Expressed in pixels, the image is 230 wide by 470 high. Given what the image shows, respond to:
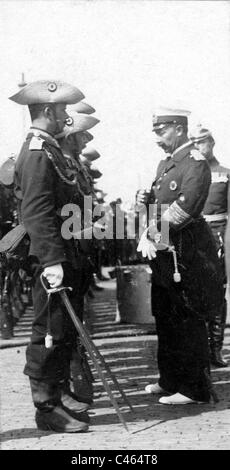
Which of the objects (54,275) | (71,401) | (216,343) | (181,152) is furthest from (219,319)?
(54,275)

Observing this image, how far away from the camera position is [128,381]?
22.7 feet

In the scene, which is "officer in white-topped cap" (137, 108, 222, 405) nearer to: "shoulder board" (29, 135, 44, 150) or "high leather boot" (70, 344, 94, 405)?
"high leather boot" (70, 344, 94, 405)

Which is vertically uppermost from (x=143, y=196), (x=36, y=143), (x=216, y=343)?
(x=36, y=143)

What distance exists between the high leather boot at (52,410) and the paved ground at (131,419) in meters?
0.05

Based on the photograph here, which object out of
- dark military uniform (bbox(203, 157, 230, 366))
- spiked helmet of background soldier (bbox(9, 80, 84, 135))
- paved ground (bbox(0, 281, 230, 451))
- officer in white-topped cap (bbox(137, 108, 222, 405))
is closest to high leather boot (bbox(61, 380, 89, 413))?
paved ground (bbox(0, 281, 230, 451))

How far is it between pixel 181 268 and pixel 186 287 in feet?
0.45

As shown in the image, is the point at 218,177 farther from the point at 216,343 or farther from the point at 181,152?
the point at 181,152

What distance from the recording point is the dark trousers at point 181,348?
591 centimetres

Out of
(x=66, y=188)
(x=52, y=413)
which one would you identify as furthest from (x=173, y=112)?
(x=52, y=413)

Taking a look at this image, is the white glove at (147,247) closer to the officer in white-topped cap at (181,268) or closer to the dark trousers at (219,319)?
the officer in white-topped cap at (181,268)

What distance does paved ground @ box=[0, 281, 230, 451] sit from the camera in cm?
475

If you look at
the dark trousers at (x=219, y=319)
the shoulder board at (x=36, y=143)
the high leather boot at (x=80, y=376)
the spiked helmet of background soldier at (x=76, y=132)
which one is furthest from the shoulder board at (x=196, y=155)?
the dark trousers at (x=219, y=319)

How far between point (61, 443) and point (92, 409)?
3.30 feet

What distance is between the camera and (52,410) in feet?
16.7
